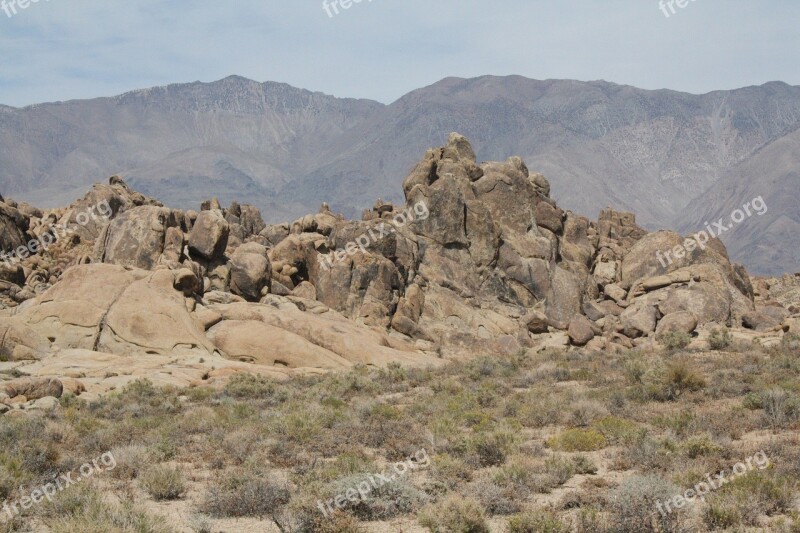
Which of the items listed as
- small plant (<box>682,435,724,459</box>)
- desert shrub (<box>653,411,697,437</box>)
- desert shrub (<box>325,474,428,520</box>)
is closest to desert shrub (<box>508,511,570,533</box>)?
desert shrub (<box>325,474,428,520</box>)

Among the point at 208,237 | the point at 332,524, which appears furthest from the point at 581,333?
the point at 332,524

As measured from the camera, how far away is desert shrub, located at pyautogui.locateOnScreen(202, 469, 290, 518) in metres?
12.4

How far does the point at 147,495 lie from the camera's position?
1352cm

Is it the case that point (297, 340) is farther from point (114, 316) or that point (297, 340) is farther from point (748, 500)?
point (748, 500)

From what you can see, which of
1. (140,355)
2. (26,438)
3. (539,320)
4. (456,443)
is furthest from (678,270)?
(26,438)

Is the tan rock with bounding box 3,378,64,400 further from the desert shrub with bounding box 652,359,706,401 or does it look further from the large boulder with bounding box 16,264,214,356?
the desert shrub with bounding box 652,359,706,401

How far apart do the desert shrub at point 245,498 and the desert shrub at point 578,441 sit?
20.6ft

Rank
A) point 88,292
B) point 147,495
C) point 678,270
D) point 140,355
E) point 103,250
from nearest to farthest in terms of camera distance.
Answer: point 147,495, point 140,355, point 88,292, point 103,250, point 678,270

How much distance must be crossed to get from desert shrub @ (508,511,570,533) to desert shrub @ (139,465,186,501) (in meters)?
6.18

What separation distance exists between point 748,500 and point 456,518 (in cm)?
465

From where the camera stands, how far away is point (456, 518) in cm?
1111

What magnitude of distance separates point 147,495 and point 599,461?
898cm

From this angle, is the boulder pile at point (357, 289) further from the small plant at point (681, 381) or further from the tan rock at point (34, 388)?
the small plant at point (681, 381)

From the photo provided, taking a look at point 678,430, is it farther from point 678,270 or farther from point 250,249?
point 678,270
